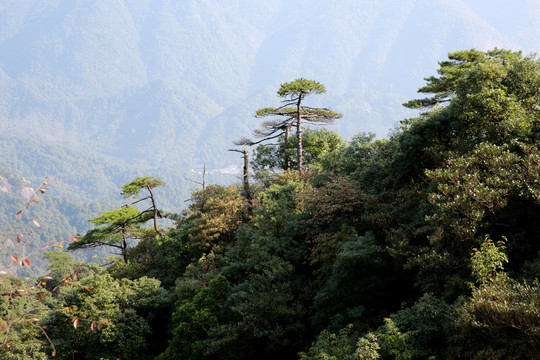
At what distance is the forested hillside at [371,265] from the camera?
8227 millimetres

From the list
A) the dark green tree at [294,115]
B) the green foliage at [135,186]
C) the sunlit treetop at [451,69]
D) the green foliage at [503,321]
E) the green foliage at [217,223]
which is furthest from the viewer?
the green foliage at [135,186]

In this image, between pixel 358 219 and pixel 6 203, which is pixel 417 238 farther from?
pixel 6 203

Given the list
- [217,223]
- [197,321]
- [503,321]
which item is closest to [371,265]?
[503,321]

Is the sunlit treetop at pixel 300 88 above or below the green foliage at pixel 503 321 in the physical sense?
above

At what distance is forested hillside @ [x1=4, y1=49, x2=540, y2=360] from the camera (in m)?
8.23

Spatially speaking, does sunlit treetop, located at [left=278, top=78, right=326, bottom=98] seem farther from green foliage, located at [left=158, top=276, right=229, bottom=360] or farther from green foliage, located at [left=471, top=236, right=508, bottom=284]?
green foliage, located at [left=471, top=236, right=508, bottom=284]

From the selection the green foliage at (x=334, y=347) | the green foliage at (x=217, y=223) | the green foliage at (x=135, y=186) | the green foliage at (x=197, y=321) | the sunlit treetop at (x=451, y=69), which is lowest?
the green foliage at (x=334, y=347)

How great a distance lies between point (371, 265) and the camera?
469 inches

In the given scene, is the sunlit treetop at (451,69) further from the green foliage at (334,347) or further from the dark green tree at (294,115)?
the green foliage at (334,347)

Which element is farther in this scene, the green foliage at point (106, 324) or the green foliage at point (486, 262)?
the green foliage at point (106, 324)

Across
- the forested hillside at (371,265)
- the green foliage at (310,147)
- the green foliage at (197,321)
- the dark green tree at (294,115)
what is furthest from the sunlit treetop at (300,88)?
the green foliage at (197,321)

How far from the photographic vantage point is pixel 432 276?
33.5 feet

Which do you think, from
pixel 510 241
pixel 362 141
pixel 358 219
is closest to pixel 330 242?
pixel 358 219

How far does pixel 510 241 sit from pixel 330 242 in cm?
559
